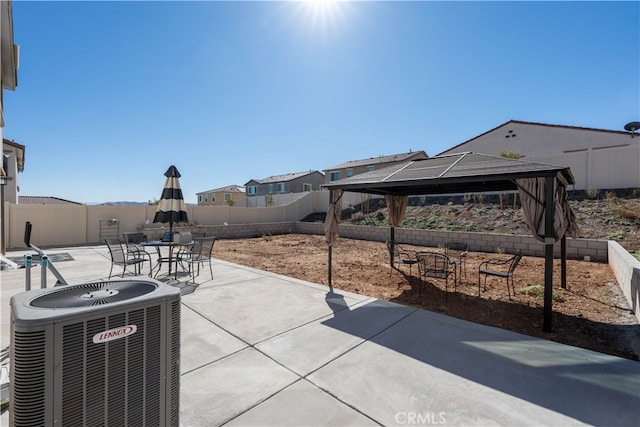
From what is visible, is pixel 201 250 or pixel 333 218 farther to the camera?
pixel 201 250

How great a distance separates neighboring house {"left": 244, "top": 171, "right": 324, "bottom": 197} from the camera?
Result: 109 feet

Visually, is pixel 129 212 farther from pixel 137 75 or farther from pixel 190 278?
pixel 190 278

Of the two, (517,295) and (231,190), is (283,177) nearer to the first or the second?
(231,190)

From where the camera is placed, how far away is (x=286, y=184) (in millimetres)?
33031

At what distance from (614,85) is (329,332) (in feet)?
37.3

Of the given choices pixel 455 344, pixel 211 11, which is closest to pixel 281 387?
pixel 455 344

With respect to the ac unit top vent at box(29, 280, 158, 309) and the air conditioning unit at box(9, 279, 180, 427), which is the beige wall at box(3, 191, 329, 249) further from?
the air conditioning unit at box(9, 279, 180, 427)

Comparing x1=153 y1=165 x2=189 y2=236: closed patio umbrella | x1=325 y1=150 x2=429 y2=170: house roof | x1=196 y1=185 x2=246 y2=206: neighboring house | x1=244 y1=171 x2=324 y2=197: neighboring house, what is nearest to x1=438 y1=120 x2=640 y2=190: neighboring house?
x1=325 y1=150 x2=429 y2=170: house roof

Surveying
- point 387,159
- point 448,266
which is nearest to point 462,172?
point 448,266

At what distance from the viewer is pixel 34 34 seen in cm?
691

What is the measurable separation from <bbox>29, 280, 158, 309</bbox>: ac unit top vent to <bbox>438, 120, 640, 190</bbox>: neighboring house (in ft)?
55.0

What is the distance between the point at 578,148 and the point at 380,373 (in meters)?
22.8

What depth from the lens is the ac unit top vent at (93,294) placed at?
140 centimetres

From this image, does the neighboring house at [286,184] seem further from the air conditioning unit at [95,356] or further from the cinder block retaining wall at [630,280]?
the air conditioning unit at [95,356]
